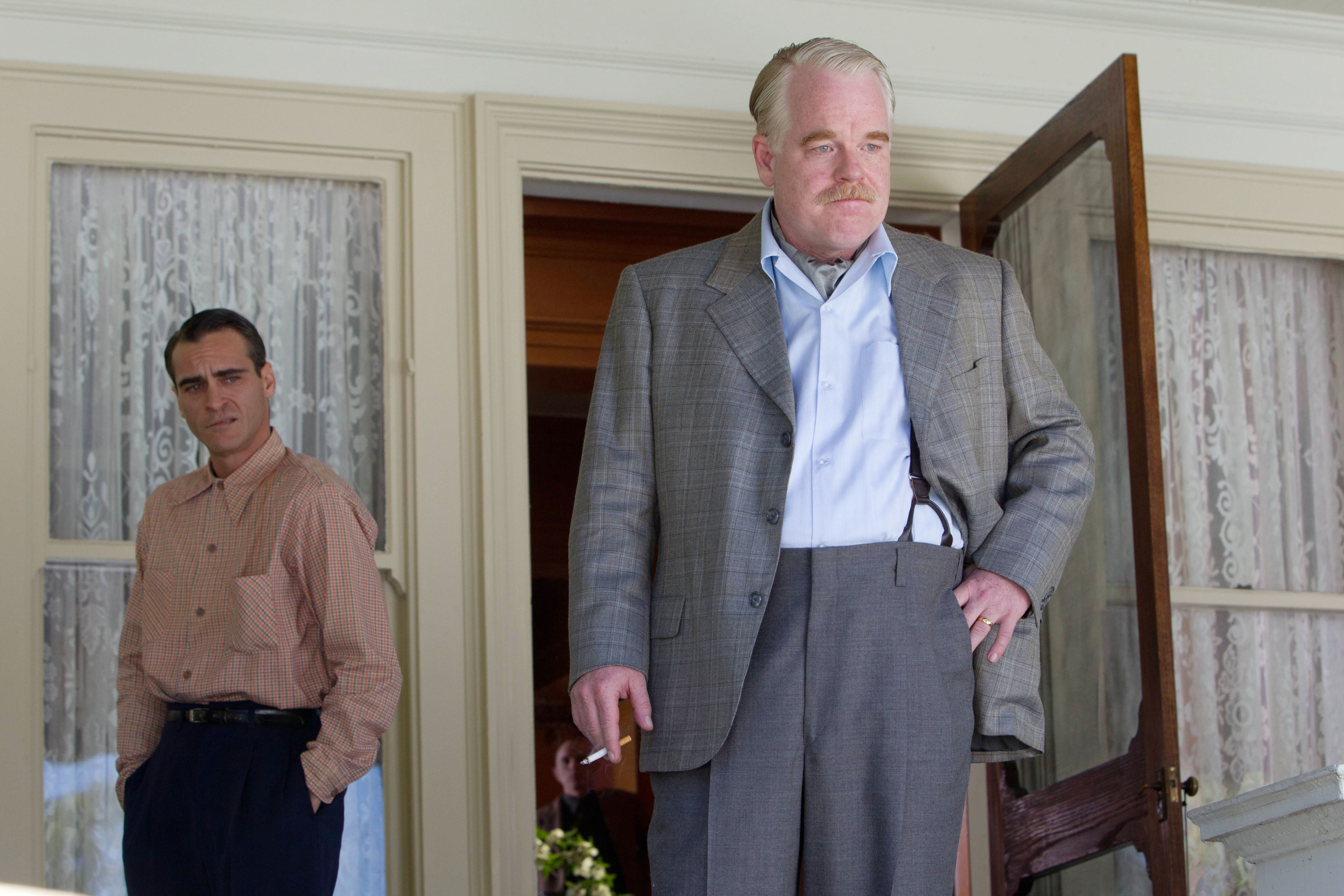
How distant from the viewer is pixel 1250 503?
4141 mm

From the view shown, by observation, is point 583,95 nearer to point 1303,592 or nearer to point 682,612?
point 682,612

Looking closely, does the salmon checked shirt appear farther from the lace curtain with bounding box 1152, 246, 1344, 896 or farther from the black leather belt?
the lace curtain with bounding box 1152, 246, 1344, 896

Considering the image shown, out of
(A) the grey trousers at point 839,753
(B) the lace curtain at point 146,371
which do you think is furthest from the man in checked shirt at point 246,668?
(A) the grey trousers at point 839,753

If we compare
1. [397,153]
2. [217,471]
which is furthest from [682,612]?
[397,153]

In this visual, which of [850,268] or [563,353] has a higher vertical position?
[563,353]

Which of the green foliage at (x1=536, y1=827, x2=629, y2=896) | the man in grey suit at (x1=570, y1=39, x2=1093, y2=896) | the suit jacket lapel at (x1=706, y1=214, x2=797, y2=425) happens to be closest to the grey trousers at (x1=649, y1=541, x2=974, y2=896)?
the man in grey suit at (x1=570, y1=39, x2=1093, y2=896)

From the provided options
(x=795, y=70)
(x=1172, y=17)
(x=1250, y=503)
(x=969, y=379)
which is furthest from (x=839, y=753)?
(x=1172, y=17)

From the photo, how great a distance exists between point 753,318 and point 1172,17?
2456mm

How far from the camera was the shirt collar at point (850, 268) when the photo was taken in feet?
7.52

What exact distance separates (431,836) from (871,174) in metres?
1.84

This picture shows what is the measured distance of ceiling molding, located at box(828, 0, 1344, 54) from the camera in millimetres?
4062

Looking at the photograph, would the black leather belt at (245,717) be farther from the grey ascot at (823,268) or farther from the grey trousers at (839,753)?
the grey ascot at (823,268)

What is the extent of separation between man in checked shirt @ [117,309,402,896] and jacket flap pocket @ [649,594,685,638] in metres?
0.79

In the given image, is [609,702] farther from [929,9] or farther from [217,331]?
[929,9]
